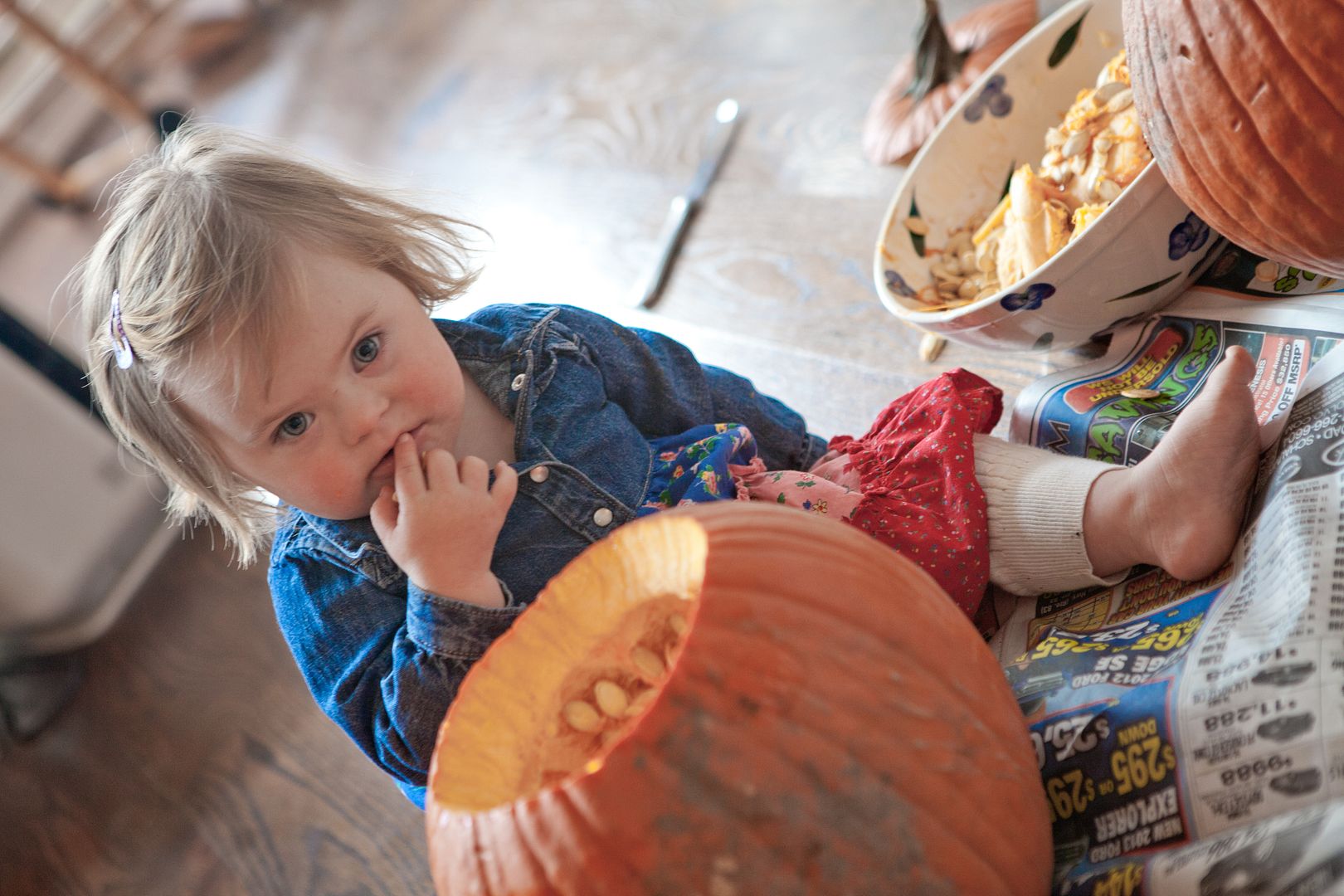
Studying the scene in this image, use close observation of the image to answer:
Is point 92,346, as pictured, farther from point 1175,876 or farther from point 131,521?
point 131,521

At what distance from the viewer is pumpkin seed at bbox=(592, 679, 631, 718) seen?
1.57ft

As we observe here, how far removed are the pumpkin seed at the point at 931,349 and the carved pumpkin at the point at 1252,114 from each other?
0.44 metres

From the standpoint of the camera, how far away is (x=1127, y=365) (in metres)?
0.86

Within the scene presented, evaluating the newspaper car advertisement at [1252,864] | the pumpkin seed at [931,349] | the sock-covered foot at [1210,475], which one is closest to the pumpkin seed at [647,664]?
the newspaper car advertisement at [1252,864]

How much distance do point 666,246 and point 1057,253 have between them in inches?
31.8

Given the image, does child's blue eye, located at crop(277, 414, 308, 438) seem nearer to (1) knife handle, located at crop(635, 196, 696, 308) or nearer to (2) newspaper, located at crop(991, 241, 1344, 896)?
(2) newspaper, located at crop(991, 241, 1344, 896)

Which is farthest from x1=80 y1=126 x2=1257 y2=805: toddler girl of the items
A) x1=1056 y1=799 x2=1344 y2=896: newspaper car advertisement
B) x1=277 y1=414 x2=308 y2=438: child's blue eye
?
x1=1056 y1=799 x2=1344 y2=896: newspaper car advertisement

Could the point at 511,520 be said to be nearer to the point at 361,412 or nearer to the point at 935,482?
the point at 361,412

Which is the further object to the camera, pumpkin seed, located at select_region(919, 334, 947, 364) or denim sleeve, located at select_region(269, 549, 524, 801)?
pumpkin seed, located at select_region(919, 334, 947, 364)

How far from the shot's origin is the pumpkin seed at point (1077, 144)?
0.87 m

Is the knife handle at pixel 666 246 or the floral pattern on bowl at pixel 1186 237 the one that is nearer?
the floral pattern on bowl at pixel 1186 237

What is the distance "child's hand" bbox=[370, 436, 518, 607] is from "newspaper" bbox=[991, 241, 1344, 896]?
15.1 inches

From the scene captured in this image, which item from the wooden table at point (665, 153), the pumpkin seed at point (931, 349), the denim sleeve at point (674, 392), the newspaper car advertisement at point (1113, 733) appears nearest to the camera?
the newspaper car advertisement at point (1113, 733)

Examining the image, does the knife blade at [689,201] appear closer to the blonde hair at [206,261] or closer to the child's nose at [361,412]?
the blonde hair at [206,261]
